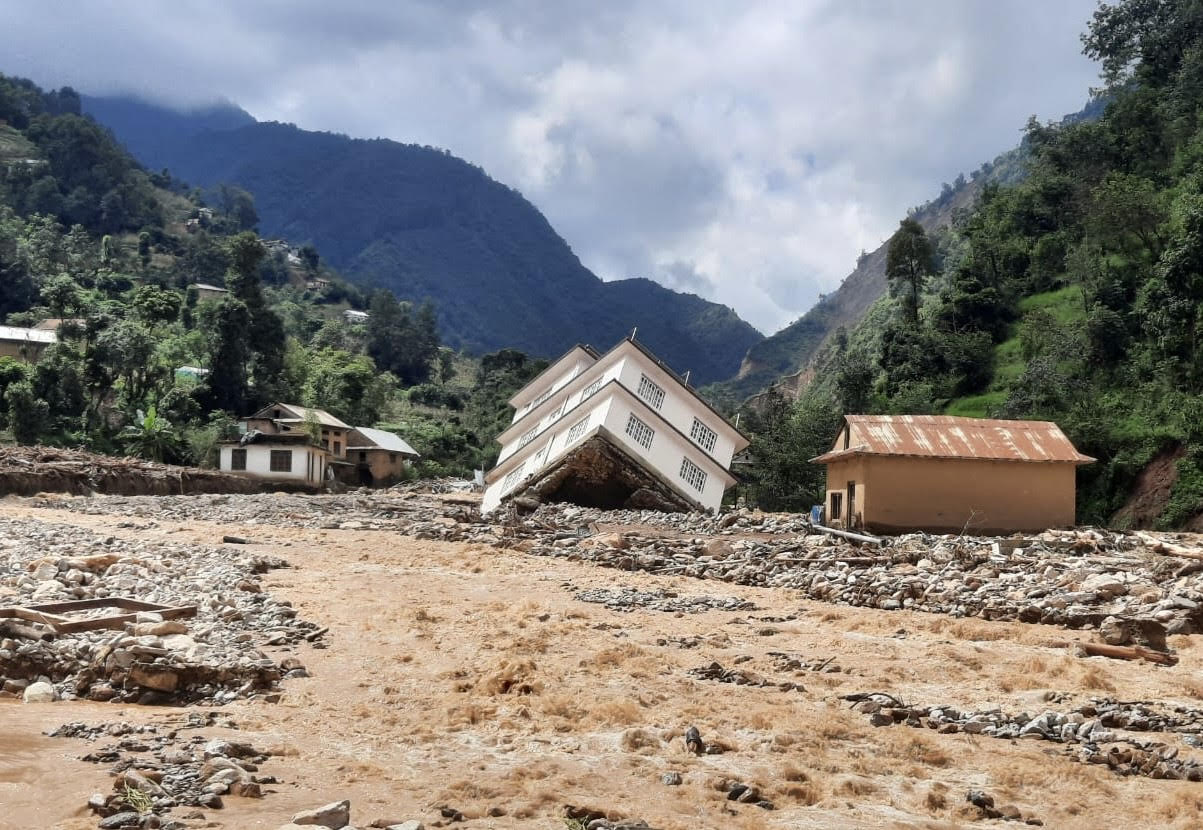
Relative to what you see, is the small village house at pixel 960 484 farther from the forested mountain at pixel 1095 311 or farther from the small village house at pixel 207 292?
the small village house at pixel 207 292

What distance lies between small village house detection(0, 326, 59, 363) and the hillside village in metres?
0.65

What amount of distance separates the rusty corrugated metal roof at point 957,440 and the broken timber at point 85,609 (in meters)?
19.6

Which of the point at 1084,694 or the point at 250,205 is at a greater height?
the point at 250,205

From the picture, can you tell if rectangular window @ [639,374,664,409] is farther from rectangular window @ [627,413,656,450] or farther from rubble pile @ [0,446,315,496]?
rubble pile @ [0,446,315,496]

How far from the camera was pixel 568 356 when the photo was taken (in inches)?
1960

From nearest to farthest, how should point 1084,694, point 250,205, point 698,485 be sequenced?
point 1084,694
point 698,485
point 250,205

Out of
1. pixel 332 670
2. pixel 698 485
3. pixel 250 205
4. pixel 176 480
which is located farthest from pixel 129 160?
pixel 332 670

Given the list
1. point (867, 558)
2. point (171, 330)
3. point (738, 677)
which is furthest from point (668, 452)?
point (171, 330)

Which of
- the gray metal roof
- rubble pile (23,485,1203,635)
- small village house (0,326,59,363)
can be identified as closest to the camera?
rubble pile (23,485,1203,635)

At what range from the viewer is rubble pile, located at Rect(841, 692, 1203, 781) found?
895 centimetres

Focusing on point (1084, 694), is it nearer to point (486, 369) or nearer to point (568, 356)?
point (568, 356)

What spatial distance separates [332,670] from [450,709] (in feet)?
7.33

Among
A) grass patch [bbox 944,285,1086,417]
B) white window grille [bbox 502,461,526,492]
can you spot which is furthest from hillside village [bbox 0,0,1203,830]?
white window grille [bbox 502,461,526,492]

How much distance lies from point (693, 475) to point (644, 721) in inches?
1064
